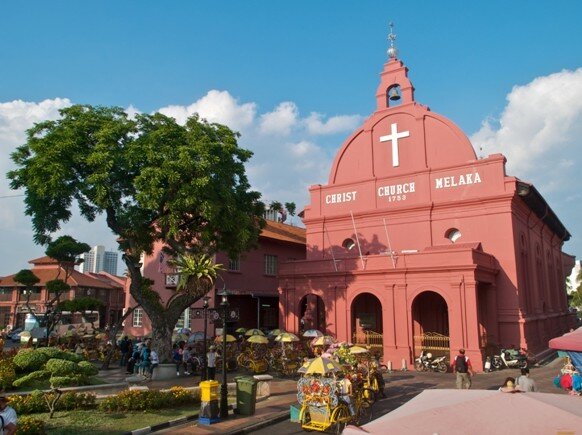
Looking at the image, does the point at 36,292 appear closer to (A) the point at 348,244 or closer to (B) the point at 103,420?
(A) the point at 348,244

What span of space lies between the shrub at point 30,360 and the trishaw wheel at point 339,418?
11.7 metres

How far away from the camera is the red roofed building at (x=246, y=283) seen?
32875 mm

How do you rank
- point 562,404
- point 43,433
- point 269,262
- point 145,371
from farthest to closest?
point 269,262, point 145,371, point 43,433, point 562,404

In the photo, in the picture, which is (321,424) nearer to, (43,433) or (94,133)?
(43,433)

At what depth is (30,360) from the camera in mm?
17344

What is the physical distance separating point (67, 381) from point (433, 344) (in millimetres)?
16127

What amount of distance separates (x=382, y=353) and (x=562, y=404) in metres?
20.0

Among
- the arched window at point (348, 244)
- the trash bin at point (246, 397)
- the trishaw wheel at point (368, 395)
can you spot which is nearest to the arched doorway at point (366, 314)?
the arched window at point (348, 244)

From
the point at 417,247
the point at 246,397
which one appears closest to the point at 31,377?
the point at 246,397

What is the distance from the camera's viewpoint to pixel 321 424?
11547mm

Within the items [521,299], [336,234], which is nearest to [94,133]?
[336,234]

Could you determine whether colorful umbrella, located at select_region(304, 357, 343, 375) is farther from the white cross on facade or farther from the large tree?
the white cross on facade

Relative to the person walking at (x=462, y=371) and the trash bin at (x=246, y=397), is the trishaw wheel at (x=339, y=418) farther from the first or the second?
the person walking at (x=462, y=371)

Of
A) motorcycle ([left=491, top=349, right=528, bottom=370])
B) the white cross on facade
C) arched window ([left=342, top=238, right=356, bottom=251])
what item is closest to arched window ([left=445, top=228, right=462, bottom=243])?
the white cross on facade
